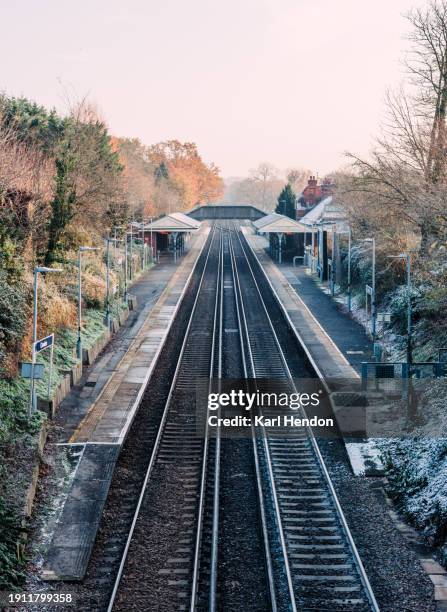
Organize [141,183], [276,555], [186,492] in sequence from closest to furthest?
[276,555] < [186,492] < [141,183]

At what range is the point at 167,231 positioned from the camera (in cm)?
5909

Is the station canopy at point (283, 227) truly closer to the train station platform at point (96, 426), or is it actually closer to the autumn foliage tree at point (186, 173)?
the train station platform at point (96, 426)

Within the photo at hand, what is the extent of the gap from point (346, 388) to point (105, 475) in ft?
31.7

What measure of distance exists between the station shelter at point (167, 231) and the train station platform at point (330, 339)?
388 inches

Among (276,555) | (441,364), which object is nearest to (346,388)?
(441,364)

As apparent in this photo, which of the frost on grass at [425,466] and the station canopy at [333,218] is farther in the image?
the station canopy at [333,218]

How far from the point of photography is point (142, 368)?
26.2 m

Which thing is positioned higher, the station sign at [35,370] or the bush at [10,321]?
the bush at [10,321]

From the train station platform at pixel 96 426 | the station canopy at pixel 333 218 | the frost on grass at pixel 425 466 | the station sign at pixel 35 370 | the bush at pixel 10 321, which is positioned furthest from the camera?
the station canopy at pixel 333 218

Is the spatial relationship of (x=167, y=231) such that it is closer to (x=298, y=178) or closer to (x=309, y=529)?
(x=309, y=529)

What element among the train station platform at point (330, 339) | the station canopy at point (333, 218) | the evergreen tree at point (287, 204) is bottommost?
the train station platform at point (330, 339)

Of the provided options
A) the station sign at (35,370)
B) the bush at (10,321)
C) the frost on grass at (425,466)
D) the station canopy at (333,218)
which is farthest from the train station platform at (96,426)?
the station canopy at (333,218)

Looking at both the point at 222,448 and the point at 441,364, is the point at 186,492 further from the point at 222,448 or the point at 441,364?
the point at 441,364

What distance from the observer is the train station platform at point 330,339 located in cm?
1830
